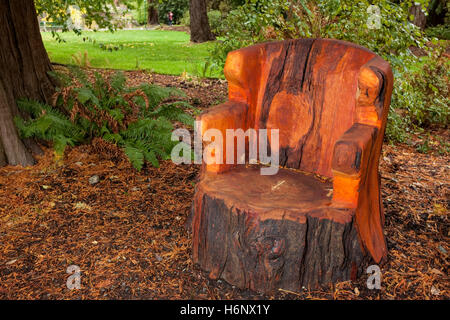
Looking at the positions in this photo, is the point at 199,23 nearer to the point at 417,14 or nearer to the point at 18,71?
the point at 417,14

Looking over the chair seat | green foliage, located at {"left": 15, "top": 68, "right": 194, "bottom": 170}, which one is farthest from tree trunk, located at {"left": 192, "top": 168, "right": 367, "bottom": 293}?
green foliage, located at {"left": 15, "top": 68, "right": 194, "bottom": 170}

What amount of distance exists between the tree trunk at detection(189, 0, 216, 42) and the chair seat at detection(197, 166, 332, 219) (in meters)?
11.8

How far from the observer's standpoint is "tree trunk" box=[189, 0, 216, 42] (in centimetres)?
1361

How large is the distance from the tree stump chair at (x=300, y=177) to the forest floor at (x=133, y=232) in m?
0.16

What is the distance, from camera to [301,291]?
2270 millimetres

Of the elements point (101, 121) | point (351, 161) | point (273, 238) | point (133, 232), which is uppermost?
point (351, 161)

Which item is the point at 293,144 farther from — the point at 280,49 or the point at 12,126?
the point at 12,126

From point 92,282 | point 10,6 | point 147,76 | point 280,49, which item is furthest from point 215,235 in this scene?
point 147,76

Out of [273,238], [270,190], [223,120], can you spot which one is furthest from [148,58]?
[273,238]

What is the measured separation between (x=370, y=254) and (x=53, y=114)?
321cm

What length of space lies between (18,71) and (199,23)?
10330mm

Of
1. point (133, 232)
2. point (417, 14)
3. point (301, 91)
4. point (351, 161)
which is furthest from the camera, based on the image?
point (417, 14)

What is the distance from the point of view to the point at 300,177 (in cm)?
262

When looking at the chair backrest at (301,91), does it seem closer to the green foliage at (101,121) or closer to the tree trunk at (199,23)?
the green foliage at (101,121)
